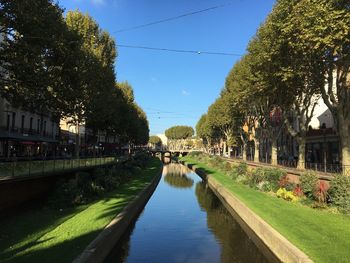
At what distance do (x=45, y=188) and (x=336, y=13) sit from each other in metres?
18.1

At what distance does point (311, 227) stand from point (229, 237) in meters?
4.82

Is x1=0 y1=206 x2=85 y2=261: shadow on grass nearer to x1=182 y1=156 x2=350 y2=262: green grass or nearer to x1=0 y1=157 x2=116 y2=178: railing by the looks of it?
x1=0 y1=157 x2=116 y2=178: railing

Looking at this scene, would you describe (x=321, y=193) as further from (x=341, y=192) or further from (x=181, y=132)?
(x=181, y=132)

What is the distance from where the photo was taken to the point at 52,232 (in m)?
14.0

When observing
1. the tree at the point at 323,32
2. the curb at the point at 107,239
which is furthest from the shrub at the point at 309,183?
the curb at the point at 107,239

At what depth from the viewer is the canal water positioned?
15.1 m

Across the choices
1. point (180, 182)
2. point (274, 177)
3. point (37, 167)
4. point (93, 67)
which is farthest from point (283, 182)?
point (180, 182)

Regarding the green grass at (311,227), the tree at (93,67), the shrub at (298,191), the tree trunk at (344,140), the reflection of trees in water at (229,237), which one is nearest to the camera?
the green grass at (311,227)

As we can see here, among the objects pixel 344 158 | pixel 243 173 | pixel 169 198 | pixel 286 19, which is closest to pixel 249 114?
pixel 243 173

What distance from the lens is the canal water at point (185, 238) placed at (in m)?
15.1

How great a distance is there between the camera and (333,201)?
1827 centimetres

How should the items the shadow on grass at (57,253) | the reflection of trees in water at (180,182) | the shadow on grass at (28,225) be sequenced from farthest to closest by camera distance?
the reflection of trees in water at (180,182), the shadow on grass at (28,225), the shadow on grass at (57,253)

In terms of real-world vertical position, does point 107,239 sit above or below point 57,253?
below

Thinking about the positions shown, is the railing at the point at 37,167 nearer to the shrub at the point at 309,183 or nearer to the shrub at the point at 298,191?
the shrub at the point at 298,191
